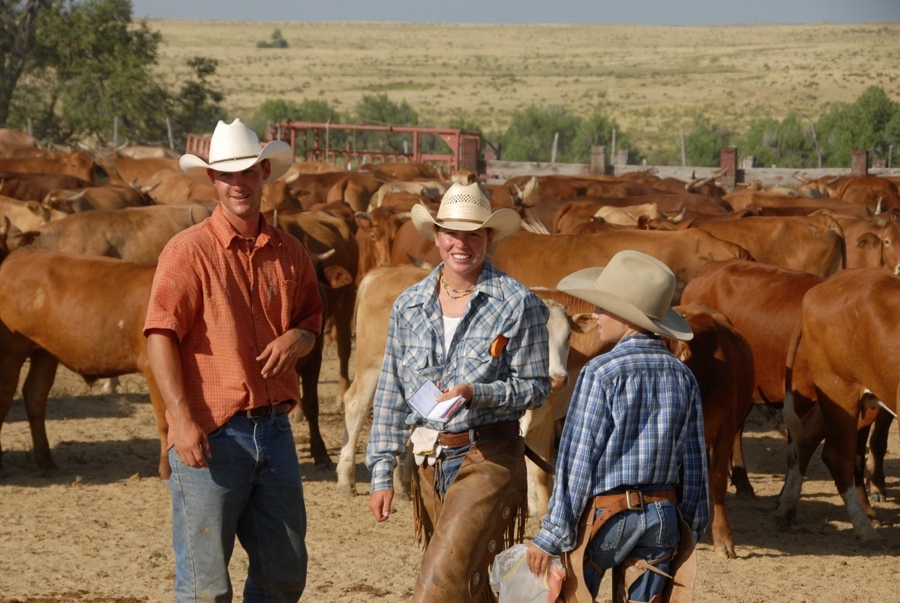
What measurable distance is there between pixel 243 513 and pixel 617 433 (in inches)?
57.3

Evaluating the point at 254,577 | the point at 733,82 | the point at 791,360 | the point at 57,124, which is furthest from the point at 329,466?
the point at 733,82

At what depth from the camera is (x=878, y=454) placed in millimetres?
8906

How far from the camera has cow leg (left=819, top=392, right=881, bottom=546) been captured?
24.9 feet

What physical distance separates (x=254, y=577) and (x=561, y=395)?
4096 mm

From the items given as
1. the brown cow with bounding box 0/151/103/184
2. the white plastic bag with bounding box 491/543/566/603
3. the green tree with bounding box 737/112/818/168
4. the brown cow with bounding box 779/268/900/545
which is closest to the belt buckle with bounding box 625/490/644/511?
the white plastic bag with bounding box 491/543/566/603

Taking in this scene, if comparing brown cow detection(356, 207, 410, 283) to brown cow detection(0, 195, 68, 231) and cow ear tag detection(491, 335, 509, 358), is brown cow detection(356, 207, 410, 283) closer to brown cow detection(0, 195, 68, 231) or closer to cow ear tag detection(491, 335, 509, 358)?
brown cow detection(0, 195, 68, 231)

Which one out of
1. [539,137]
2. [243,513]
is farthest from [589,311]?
[539,137]

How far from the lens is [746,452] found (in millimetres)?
10516

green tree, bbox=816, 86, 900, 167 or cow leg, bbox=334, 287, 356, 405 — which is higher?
green tree, bbox=816, 86, 900, 167

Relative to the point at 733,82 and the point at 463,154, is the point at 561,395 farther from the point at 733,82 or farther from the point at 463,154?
the point at 733,82

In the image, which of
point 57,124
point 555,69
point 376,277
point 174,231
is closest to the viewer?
point 376,277

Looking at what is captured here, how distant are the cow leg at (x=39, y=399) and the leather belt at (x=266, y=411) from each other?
5.33m

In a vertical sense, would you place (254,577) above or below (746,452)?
above

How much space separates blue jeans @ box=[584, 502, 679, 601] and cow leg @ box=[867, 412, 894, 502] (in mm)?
5530
